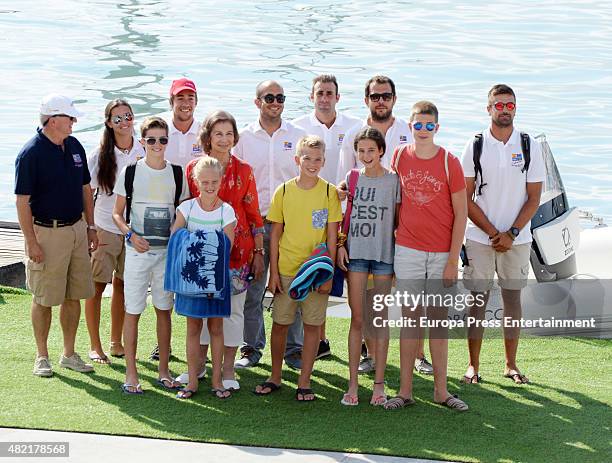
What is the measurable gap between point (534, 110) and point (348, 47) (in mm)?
5742

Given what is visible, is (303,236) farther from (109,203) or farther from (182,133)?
(109,203)

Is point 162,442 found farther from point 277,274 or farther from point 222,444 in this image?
point 277,274

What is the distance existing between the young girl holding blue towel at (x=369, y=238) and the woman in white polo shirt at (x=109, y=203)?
157cm

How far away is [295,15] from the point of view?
2817 cm

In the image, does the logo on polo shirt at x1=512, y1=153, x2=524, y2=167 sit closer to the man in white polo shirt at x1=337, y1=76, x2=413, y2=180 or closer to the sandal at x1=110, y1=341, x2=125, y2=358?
the man in white polo shirt at x1=337, y1=76, x2=413, y2=180

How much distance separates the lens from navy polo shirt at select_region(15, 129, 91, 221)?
6664mm

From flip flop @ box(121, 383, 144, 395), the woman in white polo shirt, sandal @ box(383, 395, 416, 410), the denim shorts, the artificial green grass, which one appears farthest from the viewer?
the woman in white polo shirt

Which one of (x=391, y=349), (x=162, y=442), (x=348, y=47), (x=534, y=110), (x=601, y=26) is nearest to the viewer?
(x=162, y=442)

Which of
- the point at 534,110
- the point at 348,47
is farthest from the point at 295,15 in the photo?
the point at 534,110

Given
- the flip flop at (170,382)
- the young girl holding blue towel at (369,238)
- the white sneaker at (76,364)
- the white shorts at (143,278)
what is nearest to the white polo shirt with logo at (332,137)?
the young girl holding blue towel at (369,238)

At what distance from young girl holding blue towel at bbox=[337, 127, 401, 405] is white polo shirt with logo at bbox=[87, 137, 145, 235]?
1.52 meters

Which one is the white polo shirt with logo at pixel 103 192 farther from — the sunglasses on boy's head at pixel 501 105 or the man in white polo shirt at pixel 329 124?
the sunglasses on boy's head at pixel 501 105

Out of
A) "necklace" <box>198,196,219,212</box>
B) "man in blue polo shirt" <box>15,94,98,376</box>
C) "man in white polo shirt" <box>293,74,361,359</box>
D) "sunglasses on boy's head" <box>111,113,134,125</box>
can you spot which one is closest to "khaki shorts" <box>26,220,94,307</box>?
"man in blue polo shirt" <box>15,94,98,376</box>

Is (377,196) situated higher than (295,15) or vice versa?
(295,15)
